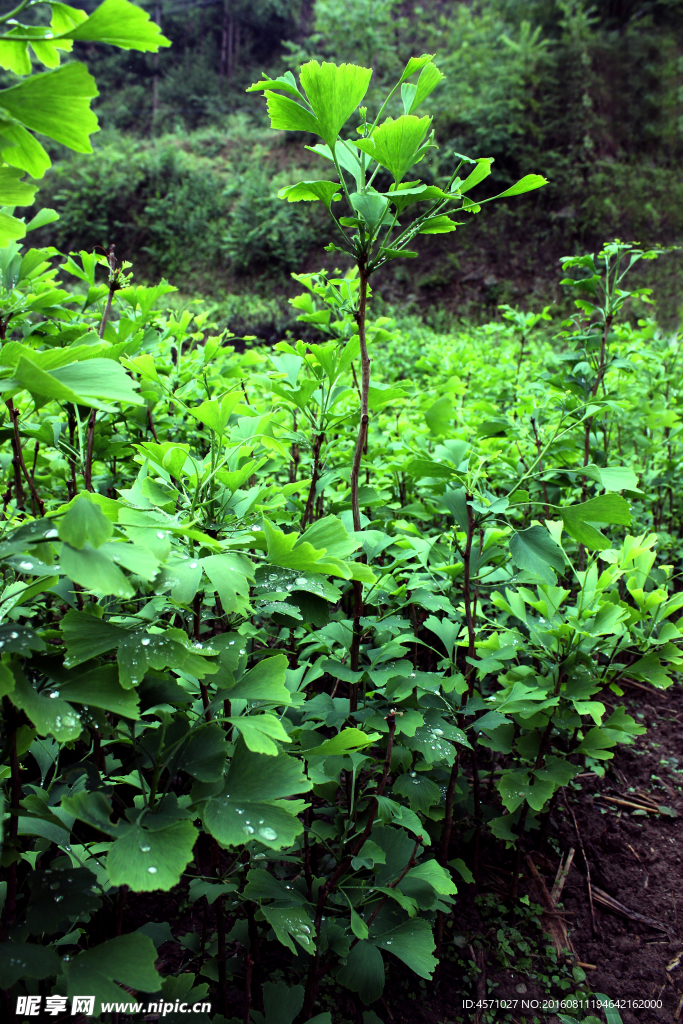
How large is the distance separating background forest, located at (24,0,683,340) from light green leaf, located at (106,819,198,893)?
990cm

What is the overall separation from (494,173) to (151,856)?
1369 centimetres

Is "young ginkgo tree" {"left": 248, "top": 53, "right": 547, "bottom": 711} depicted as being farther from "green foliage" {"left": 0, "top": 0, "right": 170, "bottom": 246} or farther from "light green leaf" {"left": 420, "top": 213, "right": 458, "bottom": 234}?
"green foliage" {"left": 0, "top": 0, "right": 170, "bottom": 246}

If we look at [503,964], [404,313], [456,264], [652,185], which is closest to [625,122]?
[652,185]

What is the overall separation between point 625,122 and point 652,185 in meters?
1.81

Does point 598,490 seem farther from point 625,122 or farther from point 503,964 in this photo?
point 625,122

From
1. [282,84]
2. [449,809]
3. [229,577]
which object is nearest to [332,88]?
[282,84]

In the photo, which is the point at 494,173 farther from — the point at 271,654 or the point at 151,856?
the point at 151,856

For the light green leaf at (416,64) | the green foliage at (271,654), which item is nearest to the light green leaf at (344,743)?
the green foliage at (271,654)

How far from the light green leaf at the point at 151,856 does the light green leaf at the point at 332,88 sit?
37.5 inches

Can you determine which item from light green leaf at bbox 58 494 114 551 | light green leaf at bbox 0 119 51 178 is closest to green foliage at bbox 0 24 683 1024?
Answer: light green leaf at bbox 58 494 114 551

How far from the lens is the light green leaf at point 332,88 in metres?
0.82

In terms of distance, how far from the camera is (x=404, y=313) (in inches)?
426

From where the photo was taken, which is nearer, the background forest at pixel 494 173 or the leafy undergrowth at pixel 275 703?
the leafy undergrowth at pixel 275 703

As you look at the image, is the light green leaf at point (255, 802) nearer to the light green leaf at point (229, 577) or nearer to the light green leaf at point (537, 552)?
the light green leaf at point (229, 577)
